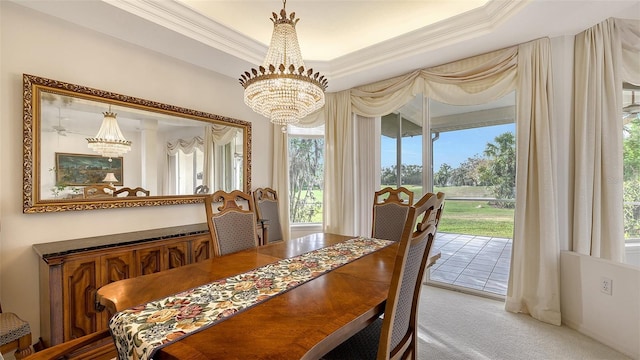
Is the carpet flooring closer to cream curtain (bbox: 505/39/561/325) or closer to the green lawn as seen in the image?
cream curtain (bbox: 505/39/561/325)

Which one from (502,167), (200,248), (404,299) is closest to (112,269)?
(200,248)

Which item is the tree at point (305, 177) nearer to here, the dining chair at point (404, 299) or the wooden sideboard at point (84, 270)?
the wooden sideboard at point (84, 270)

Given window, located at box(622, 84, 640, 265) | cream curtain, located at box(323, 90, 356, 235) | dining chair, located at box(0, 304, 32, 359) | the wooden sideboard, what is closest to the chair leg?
dining chair, located at box(0, 304, 32, 359)

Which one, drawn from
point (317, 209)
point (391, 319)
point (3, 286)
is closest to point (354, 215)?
point (317, 209)

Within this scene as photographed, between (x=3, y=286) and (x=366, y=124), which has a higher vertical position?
(x=366, y=124)

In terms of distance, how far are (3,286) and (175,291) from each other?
5.20 feet

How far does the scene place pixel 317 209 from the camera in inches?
168

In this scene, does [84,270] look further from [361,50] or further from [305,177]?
[361,50]

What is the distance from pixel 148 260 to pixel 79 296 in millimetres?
441

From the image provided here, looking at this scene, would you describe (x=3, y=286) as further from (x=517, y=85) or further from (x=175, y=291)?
(x=517, y=85)

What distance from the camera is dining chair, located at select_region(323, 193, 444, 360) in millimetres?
1003

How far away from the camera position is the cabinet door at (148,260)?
2098 mm

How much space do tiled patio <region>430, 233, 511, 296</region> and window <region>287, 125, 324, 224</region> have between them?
1808 mm

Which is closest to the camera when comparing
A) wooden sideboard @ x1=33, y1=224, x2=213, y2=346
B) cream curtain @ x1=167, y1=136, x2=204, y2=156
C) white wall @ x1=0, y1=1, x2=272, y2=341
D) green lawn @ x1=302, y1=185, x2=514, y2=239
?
wooden sideboard @ x1=33, y1=224, x2=213, y2=346
